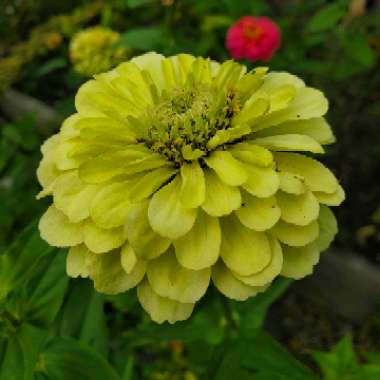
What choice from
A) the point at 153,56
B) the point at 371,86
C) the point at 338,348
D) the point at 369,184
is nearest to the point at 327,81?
the point at 371,86

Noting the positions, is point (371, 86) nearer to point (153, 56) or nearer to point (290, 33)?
point (290, 33)

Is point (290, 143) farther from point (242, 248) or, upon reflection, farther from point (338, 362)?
point (338, 362)

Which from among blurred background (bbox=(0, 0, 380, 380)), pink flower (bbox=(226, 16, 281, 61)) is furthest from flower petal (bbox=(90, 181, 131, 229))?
pink flower (bbox=(226, 16, 281, 61))

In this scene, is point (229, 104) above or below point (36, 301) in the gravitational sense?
above

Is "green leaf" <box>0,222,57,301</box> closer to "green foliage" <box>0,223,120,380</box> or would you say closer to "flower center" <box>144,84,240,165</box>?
"green foliage" <box>0,223,120,380</box>

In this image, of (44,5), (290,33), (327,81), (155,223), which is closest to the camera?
(155,223)
